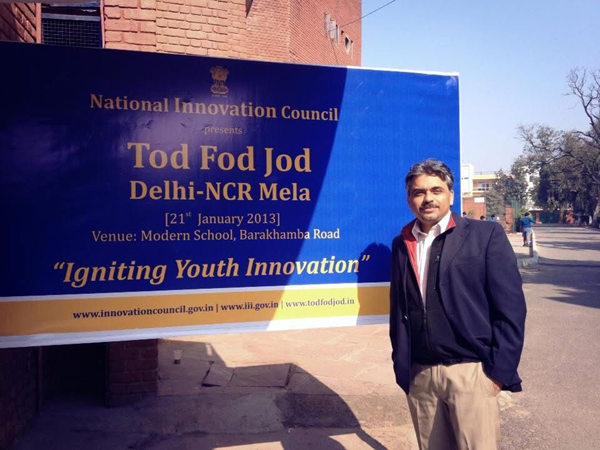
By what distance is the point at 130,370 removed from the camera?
4234 millimetres

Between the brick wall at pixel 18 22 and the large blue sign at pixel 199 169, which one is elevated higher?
the brick wall at pixel 18 22

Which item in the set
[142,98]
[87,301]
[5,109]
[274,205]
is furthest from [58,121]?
[274,205]

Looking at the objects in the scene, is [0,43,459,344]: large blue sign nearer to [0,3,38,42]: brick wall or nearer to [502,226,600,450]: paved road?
[0,3,38,42]: brick wall

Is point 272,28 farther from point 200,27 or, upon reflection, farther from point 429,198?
point 429,198

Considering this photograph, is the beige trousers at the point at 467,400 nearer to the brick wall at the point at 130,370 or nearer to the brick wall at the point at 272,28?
the brick wall at the point at 130,370

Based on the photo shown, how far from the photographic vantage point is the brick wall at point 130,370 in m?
4.19

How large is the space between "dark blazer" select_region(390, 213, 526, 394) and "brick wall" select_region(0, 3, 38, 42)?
9.70 feet

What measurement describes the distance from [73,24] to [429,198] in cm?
439

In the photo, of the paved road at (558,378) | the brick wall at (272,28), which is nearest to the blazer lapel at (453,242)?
the paved road at (558,378)

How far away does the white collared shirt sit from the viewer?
238 centimetres

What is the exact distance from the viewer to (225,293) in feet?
8.66

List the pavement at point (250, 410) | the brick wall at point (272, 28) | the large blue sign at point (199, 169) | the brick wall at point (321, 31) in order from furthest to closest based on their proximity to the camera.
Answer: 1. the brick wall at point (321, 31)
2. the brick wall at point (272, 28)
3. the pavement at point (250, 410)
4. the large blue sign at point (199, 169)

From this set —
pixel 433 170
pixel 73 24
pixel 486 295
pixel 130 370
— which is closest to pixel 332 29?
pixel 73 24

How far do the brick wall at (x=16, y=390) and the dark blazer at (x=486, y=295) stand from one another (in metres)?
2.76
